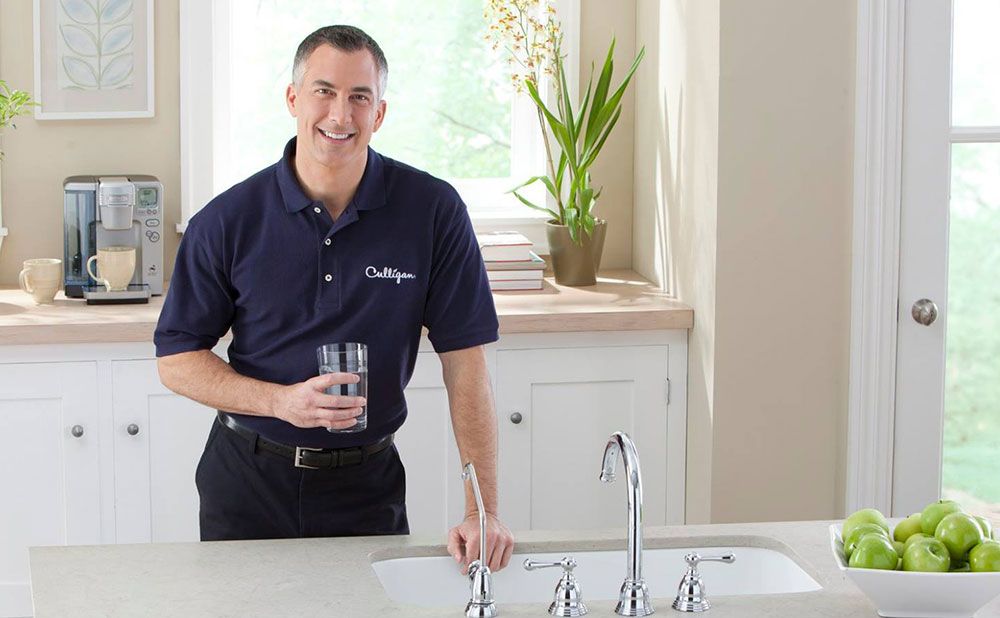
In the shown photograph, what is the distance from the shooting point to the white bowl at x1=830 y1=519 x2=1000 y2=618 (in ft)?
6.21

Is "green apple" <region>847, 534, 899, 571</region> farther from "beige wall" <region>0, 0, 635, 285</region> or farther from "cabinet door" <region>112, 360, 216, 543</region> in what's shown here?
"beige wall" <region>0, 0, 635, 285</region>

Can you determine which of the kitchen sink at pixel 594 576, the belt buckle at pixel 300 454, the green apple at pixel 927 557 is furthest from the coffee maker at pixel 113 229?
the green apple at pixel 927 557

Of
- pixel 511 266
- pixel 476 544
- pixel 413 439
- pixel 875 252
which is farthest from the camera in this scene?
pixel 511 266

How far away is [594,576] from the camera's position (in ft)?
7.54

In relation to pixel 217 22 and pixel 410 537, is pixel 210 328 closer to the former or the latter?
pixel 410 537

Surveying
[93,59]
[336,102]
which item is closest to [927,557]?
[336,102]

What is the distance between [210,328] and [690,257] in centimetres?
152

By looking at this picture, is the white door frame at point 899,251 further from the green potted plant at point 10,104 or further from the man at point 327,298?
the green potted plant at point 10,104

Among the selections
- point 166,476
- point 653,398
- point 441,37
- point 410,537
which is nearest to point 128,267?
point 166,476

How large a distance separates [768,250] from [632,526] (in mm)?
1663

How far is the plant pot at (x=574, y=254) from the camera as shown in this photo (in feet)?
13.0

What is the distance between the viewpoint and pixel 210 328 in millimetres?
2576

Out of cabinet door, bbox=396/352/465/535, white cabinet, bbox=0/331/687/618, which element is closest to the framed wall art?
white cabinet, bbox=0/331/687/618

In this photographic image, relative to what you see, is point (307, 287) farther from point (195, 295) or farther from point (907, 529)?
point (907, 529)
